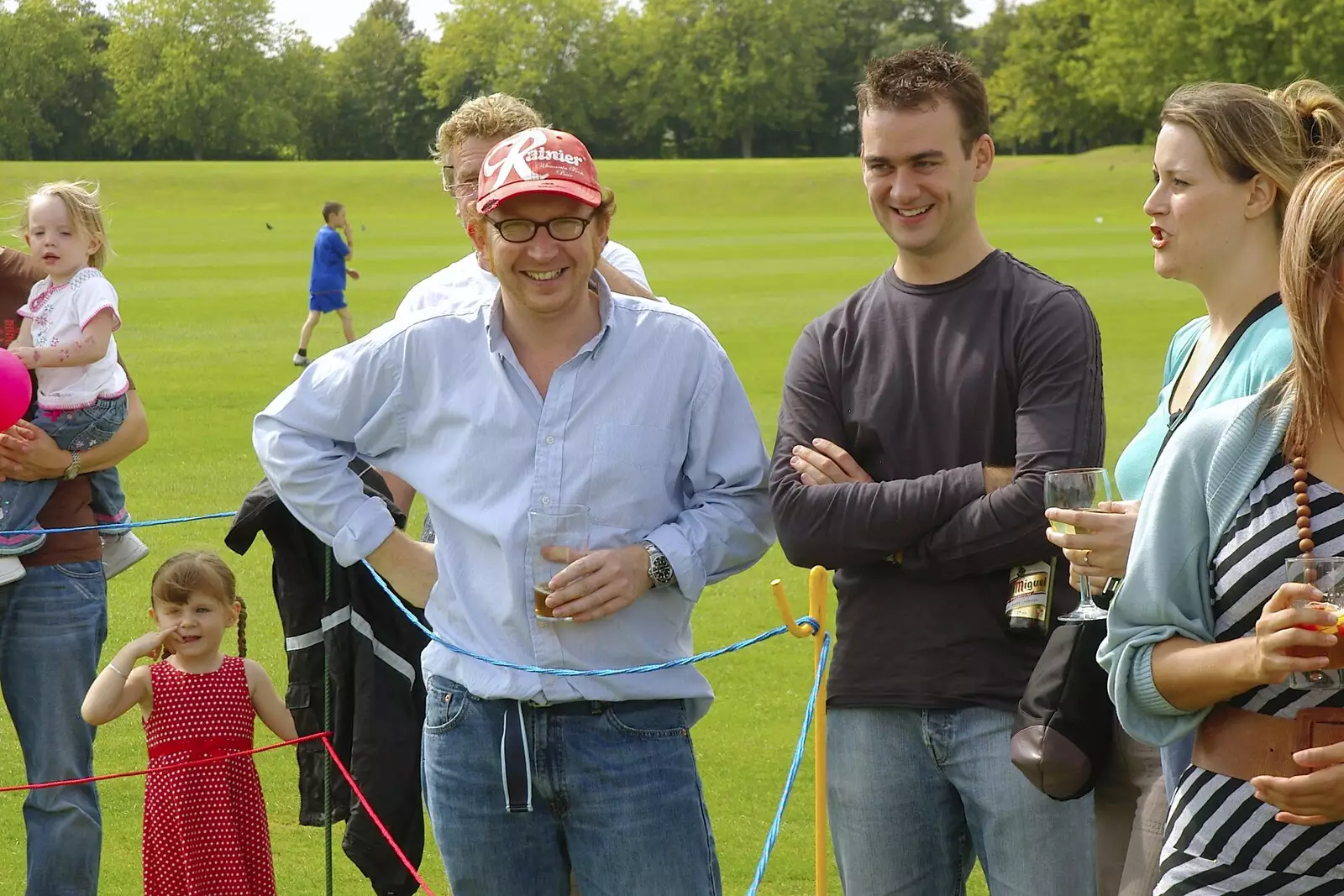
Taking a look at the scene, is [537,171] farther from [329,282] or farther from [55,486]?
[329,282]

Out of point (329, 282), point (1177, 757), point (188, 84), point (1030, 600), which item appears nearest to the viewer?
point (1177, 757)

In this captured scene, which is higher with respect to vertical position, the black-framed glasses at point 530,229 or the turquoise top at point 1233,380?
the black-framed glasses at point 530,229

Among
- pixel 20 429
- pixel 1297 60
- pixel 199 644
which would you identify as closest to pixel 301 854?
pixel 199 644

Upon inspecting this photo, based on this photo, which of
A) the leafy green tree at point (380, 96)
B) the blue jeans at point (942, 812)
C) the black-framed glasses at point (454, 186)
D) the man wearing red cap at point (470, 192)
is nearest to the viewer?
the blue jeans at point (942, 812)

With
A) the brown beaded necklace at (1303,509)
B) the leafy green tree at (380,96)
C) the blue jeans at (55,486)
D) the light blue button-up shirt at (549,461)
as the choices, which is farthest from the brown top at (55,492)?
the leafy green tree at (380,96)

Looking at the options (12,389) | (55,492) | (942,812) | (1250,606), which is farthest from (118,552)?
(1250,606)

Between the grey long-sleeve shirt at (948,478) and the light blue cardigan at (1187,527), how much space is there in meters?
0.71

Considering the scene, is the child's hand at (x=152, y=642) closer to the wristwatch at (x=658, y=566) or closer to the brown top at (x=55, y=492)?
the brown top at (x=55, y=492)

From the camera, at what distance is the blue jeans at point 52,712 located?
4.89 metres

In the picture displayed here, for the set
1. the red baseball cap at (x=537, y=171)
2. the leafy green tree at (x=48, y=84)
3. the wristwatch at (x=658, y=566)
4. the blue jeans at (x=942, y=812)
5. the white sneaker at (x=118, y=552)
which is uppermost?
the leafy green tree at (x=48, y=84)

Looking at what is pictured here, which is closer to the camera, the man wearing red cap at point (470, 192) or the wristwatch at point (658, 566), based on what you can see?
the wristwatch at point (658, 566)

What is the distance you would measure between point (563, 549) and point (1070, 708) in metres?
1.11

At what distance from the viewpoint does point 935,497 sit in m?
3.65

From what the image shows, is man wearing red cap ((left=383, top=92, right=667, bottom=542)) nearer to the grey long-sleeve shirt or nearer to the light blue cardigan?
the grey long-sleeve shirt
